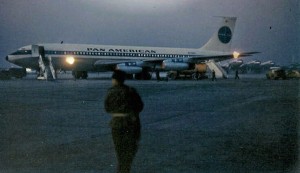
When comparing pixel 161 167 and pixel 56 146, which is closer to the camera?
Result: pixel 161 167

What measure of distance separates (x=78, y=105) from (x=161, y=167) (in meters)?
11.7

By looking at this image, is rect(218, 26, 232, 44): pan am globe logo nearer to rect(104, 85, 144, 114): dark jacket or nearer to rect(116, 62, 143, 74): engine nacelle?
rect(116, 62, 143, 74): engine nacelle

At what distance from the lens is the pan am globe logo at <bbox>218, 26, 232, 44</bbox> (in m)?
59.5

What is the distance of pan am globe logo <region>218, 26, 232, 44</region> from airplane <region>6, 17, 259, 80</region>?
6416 millimetres

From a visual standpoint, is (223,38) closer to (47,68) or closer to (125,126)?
(47,68)

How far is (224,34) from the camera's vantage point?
196 feet

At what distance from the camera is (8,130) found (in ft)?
37.3

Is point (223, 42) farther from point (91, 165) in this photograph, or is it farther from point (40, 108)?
point (91, 165)

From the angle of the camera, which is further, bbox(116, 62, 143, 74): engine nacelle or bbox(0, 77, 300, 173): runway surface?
bbox(116, 62, 143, 74): engine nacelle

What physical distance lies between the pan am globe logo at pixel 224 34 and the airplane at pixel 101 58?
21.1 feet

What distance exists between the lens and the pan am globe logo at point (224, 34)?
59.5 meters

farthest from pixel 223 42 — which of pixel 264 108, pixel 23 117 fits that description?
pixel 23 117

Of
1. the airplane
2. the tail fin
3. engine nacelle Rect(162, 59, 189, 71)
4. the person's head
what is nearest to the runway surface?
the person's head

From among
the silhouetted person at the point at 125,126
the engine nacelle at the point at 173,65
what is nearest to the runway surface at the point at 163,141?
the silhouetted person at the point at 125,126
